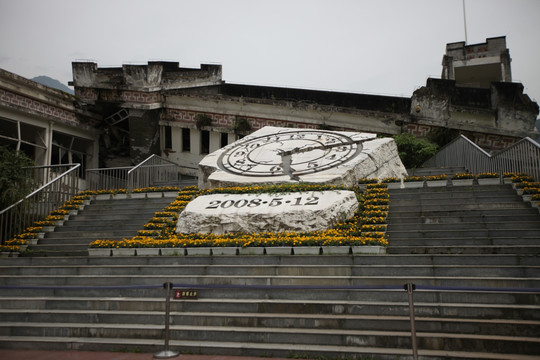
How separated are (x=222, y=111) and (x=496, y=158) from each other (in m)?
12.0

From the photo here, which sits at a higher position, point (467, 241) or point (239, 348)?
point (467, 241)

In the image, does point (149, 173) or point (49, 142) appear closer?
point (149, 173)

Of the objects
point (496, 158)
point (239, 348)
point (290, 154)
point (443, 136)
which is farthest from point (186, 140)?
point (239, 348)

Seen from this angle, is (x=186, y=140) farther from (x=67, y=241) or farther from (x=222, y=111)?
(x=67, y=241)

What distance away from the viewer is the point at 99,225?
11586mm

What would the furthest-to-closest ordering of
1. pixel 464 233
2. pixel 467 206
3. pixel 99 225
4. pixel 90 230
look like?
pixel 99 225 → pixel 90 230 → pixel 467 206 → pixel 464 233

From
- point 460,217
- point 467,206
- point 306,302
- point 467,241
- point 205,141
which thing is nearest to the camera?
point 306,302

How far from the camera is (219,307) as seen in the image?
6.66m

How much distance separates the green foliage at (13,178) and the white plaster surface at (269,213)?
14.9ft

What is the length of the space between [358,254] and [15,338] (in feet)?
18.1

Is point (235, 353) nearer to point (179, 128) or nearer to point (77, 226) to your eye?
point (77, 226)

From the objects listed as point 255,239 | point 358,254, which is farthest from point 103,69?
point 358,254

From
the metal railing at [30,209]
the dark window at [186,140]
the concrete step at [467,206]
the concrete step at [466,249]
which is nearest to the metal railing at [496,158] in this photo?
the concrete step at [467,206]

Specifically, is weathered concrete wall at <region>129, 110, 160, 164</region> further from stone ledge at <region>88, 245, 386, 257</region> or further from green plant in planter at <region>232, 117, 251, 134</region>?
stone ledge at <region>88, 245, 386, 257</region>
